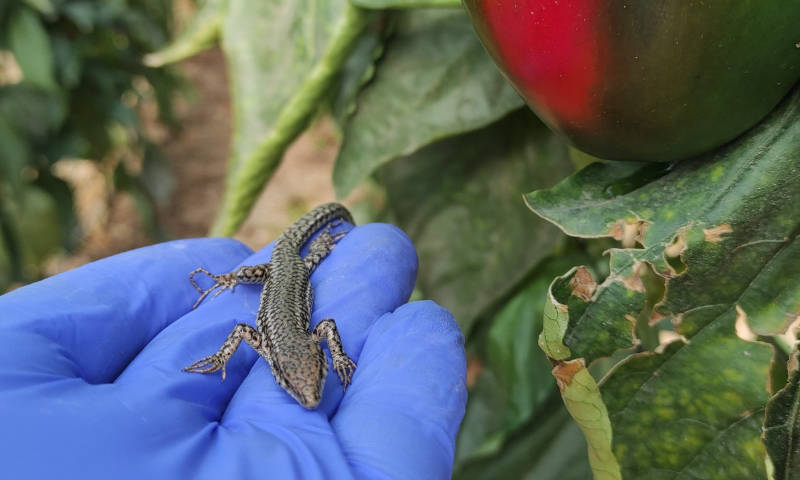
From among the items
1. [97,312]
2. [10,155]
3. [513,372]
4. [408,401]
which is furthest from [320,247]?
[10,155]

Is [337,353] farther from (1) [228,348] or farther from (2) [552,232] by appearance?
(2) [552,232]

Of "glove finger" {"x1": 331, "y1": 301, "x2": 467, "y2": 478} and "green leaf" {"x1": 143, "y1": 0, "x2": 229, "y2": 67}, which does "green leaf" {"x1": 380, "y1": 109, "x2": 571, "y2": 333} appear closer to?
"glove finger" {"x1": 331, "y1": 301, "x2": 467, "y2": 478}

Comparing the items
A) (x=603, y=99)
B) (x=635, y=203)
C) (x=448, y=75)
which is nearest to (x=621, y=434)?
(x=635, y=203)

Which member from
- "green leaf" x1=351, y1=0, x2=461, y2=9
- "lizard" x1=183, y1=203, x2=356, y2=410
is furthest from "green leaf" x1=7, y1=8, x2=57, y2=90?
"green leaf" x1=351, y1=0, x2=461, y2=9

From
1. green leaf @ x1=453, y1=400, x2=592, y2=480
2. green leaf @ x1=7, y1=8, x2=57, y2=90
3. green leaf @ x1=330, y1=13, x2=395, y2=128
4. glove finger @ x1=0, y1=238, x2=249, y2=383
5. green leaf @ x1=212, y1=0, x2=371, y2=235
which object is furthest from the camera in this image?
green leaf @ x1=7, y1=8, x2=57, y2=90

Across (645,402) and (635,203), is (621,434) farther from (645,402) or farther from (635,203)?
(635,203)

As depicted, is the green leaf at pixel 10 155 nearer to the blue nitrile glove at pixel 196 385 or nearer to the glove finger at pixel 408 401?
the blue nitrile glove at pixel 196 385
